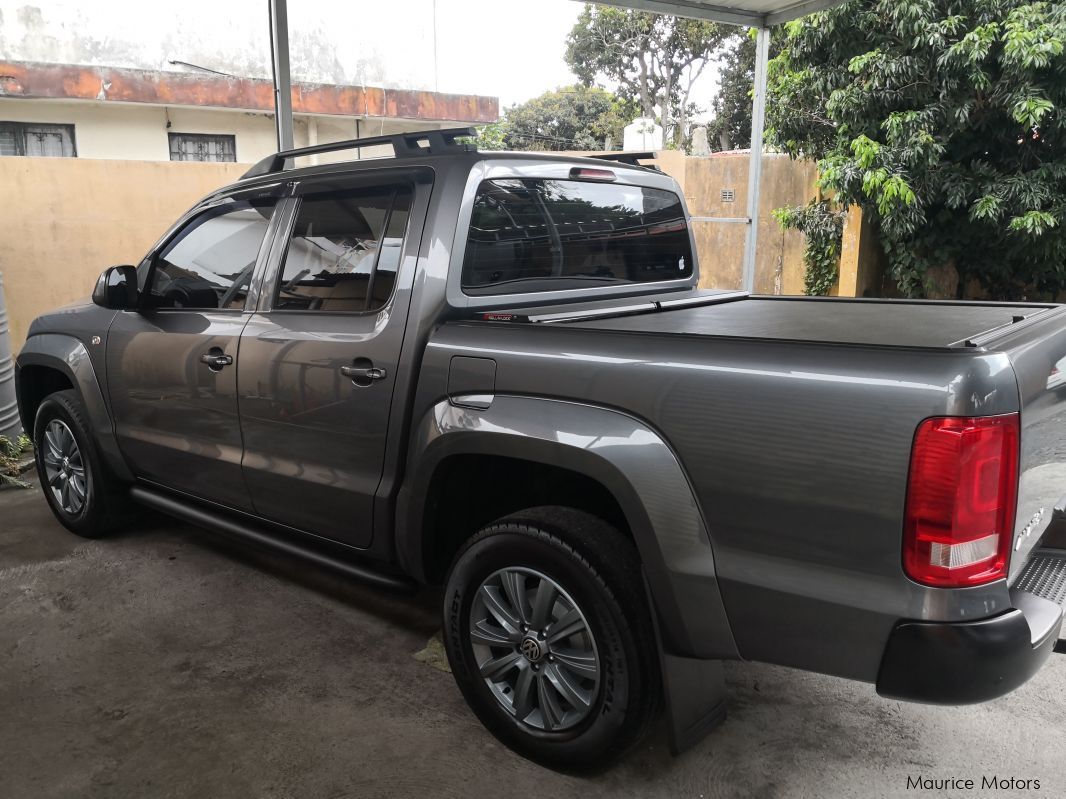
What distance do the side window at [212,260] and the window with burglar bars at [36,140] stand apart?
11055 mm

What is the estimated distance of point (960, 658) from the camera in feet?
5.88

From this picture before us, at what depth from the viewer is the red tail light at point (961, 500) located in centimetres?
174

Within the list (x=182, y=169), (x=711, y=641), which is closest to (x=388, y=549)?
(x=711, y=641)

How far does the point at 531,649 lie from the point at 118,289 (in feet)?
8.24

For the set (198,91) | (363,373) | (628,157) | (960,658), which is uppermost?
(198,91)

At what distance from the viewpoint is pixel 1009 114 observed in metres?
8.20

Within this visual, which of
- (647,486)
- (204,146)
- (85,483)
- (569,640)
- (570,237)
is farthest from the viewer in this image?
(204,146)

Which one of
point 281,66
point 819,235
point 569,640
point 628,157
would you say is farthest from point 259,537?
point 819,235

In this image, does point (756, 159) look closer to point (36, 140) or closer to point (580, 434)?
point (580, 434)

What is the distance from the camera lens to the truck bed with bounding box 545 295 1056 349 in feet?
7.48

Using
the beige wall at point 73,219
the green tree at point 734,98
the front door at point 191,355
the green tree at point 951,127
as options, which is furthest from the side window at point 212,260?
the green tree at point 734,98

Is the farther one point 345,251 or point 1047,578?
point 345,251

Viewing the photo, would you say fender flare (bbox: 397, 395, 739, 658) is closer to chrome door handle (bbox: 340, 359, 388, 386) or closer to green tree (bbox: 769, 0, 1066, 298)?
chrome door handle (bbox: 340, 359, 388, 386)

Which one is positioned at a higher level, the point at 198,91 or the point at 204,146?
the point at 198,91
